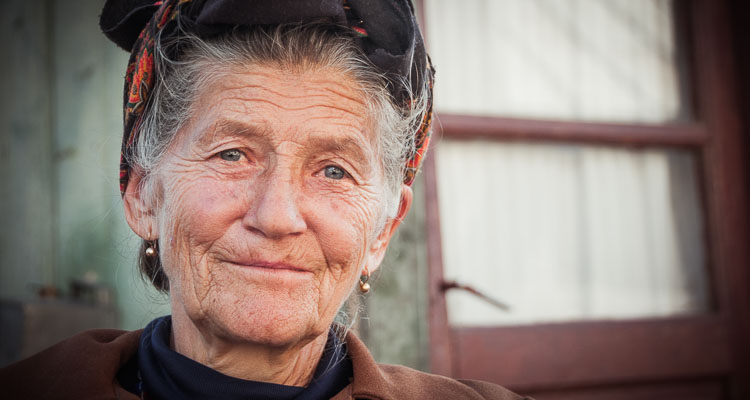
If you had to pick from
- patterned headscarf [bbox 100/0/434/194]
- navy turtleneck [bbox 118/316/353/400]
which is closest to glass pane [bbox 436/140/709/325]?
navy turtleneck [bbox 118/316/353/400]

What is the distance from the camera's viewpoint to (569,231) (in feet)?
10.6

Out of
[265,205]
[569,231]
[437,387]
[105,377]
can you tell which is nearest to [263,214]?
[265,205]

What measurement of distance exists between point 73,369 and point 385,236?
0.85 m

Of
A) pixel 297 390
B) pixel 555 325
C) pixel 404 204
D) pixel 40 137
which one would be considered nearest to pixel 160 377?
pixel 297 390

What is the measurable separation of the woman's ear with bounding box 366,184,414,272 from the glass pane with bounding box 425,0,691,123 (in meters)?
1.34

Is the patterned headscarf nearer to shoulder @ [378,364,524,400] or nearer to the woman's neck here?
the woman's neck

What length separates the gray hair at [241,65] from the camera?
4.81ft

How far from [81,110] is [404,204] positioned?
10.0 feet

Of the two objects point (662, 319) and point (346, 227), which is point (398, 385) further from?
point (662, 319)

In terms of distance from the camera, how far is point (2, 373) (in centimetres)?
157

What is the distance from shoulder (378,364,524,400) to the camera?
1.66 meters

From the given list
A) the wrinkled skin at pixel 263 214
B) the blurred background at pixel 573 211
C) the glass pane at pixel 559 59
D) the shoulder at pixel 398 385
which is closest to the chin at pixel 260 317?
the wrinkled skin at pixel 263 214

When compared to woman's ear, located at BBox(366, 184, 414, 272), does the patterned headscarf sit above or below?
above

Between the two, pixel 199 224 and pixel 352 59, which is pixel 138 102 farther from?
pixel 352 59
